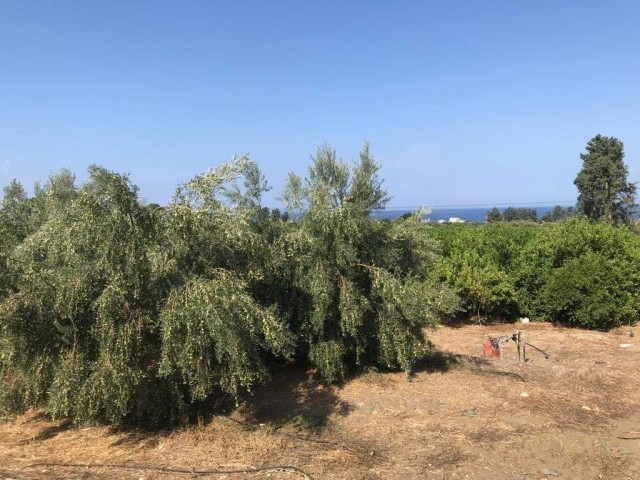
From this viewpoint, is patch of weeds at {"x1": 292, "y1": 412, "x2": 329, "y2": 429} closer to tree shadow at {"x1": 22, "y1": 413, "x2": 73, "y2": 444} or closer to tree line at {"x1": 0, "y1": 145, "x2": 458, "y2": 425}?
tree line at {"x1": 0, "y1": 145, "x2": 458, "y2": 425}

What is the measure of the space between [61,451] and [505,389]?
6564mm

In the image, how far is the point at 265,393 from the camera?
8320 mm

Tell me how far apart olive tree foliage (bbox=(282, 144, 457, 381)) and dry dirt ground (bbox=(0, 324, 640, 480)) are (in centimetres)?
58

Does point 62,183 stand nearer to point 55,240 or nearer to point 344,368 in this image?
point 55,240

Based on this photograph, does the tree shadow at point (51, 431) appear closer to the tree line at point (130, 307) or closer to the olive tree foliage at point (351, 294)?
the tree line at point (130, 307)

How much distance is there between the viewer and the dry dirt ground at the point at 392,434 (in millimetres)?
5523

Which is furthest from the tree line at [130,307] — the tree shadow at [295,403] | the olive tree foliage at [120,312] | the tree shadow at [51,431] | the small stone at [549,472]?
the small stone at [549,472]

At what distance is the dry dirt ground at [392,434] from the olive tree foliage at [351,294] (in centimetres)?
58

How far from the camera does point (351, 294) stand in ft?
26.3

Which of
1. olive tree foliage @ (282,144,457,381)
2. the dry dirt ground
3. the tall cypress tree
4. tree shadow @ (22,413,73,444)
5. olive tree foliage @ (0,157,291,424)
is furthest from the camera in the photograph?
the tall cypress tree

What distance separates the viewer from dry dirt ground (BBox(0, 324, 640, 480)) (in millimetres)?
5523

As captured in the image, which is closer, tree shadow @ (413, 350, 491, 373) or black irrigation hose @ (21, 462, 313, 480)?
black irrigation hose @ (21, 462, 313, 480)

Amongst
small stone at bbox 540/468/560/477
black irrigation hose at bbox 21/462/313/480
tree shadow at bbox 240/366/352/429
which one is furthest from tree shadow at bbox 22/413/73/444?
small stone at bbox 540/468/560/477

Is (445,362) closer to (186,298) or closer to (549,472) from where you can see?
(549,472)
